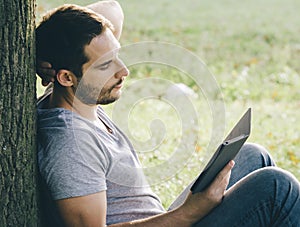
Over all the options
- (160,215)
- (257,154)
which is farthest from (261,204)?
(257,154)

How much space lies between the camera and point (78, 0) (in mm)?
6234

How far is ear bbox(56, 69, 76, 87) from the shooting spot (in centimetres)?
255

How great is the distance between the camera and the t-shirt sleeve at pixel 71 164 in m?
2.35

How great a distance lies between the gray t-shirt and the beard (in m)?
0.08

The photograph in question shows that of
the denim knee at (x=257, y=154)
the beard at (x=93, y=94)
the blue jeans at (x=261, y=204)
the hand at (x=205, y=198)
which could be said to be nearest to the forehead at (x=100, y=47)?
the beard at (x=93, y=94)

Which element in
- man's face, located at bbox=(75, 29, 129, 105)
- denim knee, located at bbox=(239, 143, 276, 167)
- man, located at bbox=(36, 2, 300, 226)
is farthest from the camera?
denim knee, located at bbox=(239, 143, 276, 167)

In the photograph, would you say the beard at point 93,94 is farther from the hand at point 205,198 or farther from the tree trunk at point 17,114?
the hand at point 205,198

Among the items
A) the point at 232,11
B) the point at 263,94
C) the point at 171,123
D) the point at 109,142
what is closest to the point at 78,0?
the point at 171,123

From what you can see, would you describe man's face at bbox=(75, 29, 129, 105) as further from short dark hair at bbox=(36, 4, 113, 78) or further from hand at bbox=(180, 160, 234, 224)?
hand at bbox=(180, 160, 234, 224)

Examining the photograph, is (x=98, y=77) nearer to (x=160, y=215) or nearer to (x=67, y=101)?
(x=67, y=101)

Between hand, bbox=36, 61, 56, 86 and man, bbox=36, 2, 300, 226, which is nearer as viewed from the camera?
man, bbox=36, 2, 300, 226

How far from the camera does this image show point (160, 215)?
251cm

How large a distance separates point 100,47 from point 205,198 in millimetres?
739

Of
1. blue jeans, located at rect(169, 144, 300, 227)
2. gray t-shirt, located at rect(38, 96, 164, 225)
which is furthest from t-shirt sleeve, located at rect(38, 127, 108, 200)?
blue jeans, located at rect(169, 144, 300, 227)
